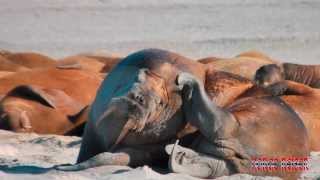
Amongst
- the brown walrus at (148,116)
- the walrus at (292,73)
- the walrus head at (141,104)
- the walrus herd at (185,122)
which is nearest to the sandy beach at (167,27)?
the walrus at (292,73)

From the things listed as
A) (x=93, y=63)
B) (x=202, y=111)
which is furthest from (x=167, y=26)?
(x=202, y=111)

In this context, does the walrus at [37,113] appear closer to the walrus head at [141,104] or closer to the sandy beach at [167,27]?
the walrus head at [141,104]

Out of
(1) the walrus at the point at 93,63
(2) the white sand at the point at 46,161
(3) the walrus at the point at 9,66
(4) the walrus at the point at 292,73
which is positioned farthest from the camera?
(3) the walrus at the point at 9,66

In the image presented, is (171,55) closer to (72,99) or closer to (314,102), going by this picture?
(314,102)

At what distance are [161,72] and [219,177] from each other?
73 centimetres

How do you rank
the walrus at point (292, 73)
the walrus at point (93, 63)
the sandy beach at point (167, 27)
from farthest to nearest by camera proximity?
Answer: the sandy beach at point (167, 27), the walrus at point (93, 63), the walrus at point (292, 73)

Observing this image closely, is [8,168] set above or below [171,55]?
below

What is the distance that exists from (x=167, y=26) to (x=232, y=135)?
2130 centimetres

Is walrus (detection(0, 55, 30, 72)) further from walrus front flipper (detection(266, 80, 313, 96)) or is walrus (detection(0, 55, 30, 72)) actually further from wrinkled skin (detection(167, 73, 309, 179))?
wrinkled skin (detection(167, 73, 309, 179))

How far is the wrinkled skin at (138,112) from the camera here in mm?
6102

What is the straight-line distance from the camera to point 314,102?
8680mm

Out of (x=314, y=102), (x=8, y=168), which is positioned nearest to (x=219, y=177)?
(x=8, y=168)

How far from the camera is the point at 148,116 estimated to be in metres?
6.16

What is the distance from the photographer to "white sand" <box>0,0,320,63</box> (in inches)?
912
